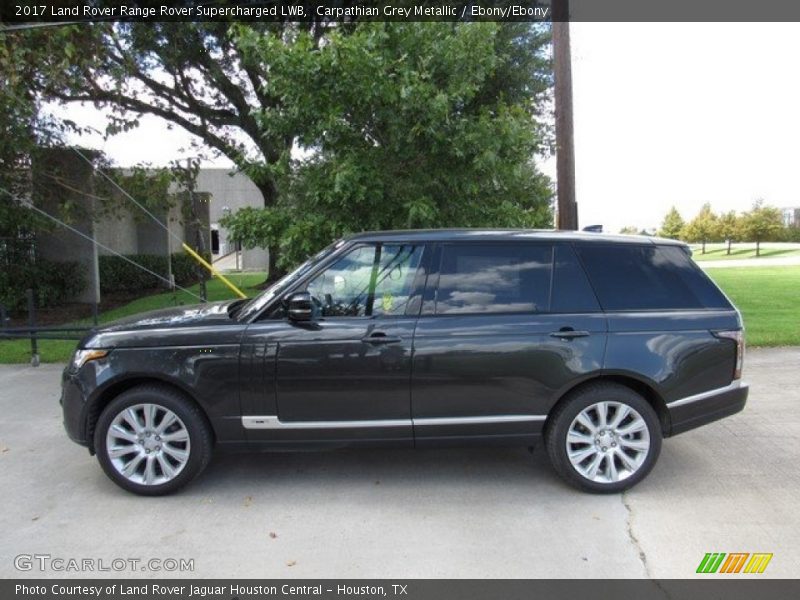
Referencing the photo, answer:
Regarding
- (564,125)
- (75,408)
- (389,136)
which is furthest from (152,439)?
(564,125)

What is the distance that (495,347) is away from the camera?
4172mm

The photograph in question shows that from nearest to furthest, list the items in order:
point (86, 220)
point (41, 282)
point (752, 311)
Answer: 1. point (752, 311)
2. point (41, 282)
3. point (86, 220)

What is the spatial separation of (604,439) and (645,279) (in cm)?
115

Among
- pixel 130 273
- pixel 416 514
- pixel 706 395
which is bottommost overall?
pixel 416 514

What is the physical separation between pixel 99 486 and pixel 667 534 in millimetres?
3807

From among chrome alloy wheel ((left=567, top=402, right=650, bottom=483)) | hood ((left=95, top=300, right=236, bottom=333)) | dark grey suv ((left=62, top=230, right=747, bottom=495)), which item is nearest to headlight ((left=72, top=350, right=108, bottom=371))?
dark grey suv ((left=62, top=230, right=747, bottom=495))

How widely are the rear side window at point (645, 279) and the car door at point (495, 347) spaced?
16 centimetres

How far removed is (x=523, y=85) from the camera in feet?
44.1

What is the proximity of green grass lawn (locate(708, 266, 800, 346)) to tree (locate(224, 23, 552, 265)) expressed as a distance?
507cm

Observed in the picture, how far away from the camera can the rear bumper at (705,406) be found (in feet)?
14.2

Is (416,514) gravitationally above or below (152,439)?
below

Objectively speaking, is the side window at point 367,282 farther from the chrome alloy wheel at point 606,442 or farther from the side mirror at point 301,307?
the chrome alloy wheel at point 606,442

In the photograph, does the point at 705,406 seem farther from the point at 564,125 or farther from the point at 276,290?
the point at 564,125

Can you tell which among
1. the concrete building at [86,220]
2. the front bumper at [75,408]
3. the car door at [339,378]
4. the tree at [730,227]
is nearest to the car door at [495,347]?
the car door at [339,378]
